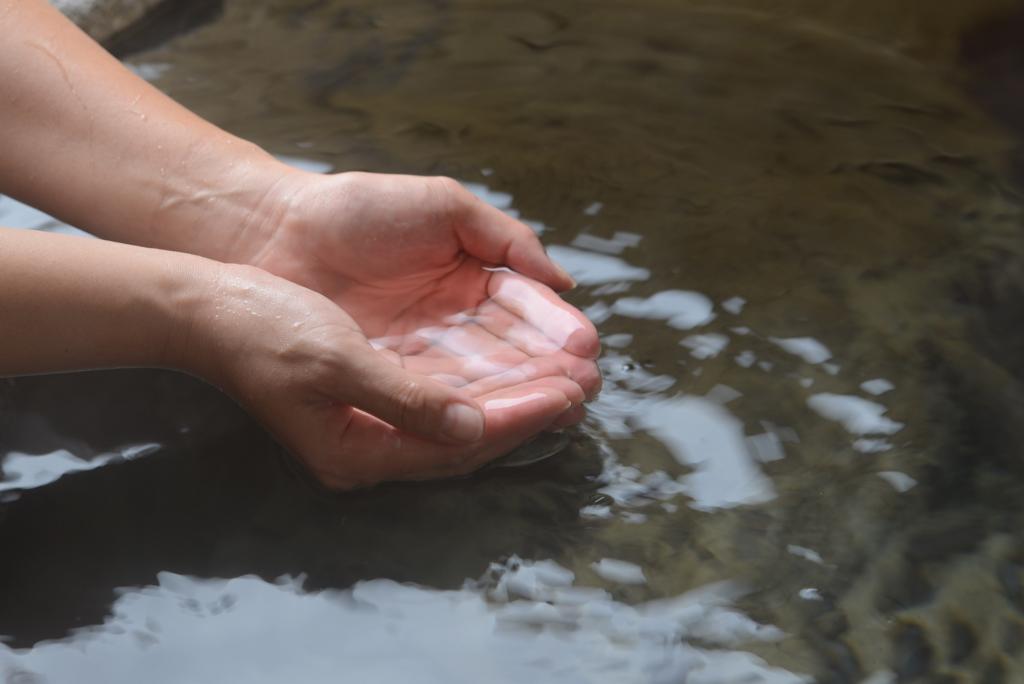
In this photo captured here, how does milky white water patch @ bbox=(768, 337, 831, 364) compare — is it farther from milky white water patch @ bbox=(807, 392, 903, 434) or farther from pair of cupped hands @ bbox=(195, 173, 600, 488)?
pair of cupped hands @ bbox=(195, 173, 600, 488)

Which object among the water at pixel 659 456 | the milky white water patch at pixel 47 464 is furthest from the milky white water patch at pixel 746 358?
the milky white water patch at pixel 47 464

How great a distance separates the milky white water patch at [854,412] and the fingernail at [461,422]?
0.61 meters

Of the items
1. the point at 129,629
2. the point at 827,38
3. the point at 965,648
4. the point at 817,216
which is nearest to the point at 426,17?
the point at 827,38

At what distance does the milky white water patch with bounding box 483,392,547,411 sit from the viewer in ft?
5.47

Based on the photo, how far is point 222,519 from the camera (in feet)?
5.57

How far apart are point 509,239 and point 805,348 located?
56cm

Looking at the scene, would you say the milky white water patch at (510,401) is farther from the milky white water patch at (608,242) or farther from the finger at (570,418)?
the milky white water patch at (608,242)

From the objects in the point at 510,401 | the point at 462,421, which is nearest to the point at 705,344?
the point at 510,401

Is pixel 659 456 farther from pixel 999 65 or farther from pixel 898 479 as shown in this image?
pixel 999 65

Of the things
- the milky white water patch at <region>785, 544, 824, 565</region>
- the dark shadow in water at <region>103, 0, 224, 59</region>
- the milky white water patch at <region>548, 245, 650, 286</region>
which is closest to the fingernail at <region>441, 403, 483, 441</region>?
the milky white water patch at <region>785, 544, 824, 565</region>

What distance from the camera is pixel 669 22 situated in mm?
2930

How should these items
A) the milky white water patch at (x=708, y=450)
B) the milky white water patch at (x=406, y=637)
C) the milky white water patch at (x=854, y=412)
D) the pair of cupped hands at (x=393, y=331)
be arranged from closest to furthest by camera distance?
the milky white water patch at (x=406, y=637)
the pair of cupped hands at (x=393, y=331)
the milky white water patch at (x=708, y=450)
the milky white water patch at (x=854, y=412)

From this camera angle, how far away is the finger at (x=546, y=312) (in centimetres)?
179

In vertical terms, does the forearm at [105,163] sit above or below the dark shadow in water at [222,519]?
above
